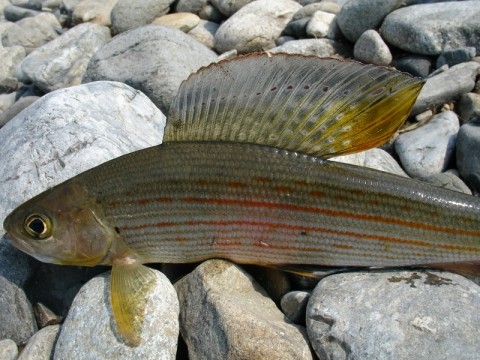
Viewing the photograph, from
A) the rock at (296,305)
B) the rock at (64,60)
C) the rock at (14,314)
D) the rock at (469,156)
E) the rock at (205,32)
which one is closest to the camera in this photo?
the rock at (296,305)

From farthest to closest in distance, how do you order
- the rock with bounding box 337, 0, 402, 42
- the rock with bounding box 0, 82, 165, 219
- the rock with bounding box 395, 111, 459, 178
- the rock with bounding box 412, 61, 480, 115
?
the rock with bounding box 337, 0, 402, 42 < the rock with bounding box 412, 61, 480, 115 < the rock with bounding box 395, 111, 459, 178 < the rock with bounding box 0, 82, 165, 219

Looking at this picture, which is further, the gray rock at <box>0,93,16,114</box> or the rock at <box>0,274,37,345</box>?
the gray rock at <box>0,93,16,114</box>

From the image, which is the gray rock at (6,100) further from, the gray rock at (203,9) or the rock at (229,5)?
the rock at (229,5)

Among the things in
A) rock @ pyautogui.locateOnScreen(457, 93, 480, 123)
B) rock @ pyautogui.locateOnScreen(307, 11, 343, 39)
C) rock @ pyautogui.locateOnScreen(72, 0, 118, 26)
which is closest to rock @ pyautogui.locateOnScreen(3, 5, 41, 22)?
rock @ pyautogui.locateOnScreen(72, 0, 118, 26)

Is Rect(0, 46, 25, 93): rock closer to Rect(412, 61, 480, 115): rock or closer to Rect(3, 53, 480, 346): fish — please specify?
Rect(3, 53, 480, 346): fish

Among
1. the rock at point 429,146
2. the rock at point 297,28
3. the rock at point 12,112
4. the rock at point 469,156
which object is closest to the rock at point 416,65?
the rock at point 429,146

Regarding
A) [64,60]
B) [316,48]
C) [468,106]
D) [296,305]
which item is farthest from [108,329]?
[64,60]

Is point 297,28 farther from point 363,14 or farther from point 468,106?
point 468,106
